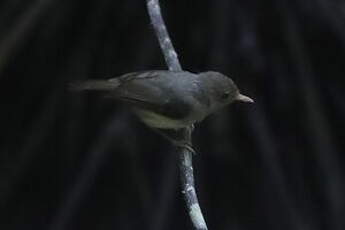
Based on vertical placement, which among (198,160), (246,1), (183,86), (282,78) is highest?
(183,86)

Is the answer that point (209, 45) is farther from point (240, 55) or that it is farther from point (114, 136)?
point (114, 136)

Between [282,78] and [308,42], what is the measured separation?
21 cm

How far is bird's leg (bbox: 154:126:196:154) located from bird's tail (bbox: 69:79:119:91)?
234mm

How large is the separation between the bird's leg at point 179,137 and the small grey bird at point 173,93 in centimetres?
5

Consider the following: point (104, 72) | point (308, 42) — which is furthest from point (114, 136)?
point (308, 42)

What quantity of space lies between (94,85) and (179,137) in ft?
0.99

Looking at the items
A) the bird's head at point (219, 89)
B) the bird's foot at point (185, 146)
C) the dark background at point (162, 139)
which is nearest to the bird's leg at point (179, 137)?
the bird's foot at point (185, 146)

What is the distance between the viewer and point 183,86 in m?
2.91

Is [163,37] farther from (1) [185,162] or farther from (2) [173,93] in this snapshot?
(1) [185,162]

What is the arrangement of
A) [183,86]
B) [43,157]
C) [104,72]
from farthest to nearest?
[43,157] < [104,72] < [183,86]

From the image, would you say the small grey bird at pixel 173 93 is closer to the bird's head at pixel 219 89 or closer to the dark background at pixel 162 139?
the bird's head at pixel 219 89

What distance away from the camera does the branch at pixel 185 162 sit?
2.51 m

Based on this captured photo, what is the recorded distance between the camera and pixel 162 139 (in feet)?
15.6

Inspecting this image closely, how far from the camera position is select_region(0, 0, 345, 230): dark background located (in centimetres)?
455
